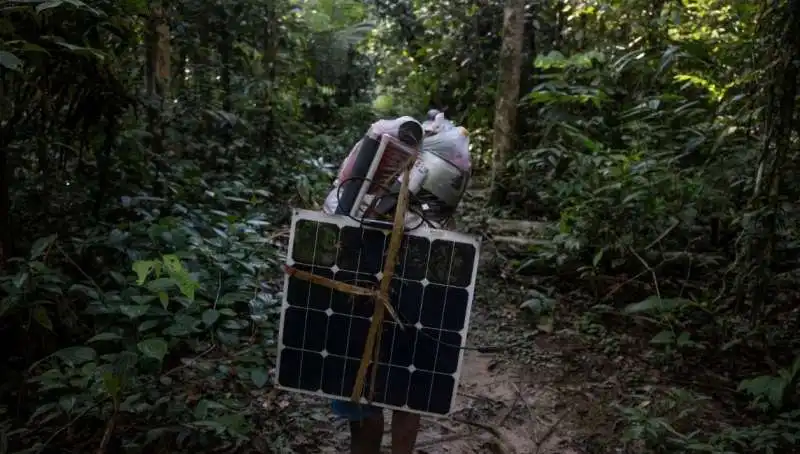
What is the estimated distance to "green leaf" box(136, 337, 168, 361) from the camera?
309 centimetres

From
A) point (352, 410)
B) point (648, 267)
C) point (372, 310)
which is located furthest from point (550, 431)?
point (648, 267)

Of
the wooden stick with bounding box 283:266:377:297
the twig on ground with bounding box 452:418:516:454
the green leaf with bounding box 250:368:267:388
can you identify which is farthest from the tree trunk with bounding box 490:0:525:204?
the wooden stick with bounding box 283:266:377:297

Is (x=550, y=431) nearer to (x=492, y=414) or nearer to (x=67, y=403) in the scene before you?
(x=492, y=414)

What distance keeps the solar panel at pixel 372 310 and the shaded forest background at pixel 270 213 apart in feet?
2.19

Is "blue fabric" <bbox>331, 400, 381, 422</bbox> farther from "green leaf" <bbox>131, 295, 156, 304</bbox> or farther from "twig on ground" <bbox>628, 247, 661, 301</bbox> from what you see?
"twig on ground" <bbox>628, 247, 661, 301</bbox>

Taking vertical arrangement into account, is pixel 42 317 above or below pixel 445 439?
above

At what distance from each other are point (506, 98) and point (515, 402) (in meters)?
4.88

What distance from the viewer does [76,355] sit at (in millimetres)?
3182

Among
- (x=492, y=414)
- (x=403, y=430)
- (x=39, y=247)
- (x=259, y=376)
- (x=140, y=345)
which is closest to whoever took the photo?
(x=403, y=430)

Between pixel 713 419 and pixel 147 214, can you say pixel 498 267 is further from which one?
pixel 147 214

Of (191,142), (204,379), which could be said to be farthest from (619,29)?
(204,379)

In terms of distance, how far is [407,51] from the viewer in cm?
1396

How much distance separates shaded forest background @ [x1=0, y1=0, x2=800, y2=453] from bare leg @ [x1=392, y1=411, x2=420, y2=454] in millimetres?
678

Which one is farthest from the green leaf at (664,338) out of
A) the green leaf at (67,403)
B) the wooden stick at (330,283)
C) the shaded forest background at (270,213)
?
the green leaf at (67,403)
